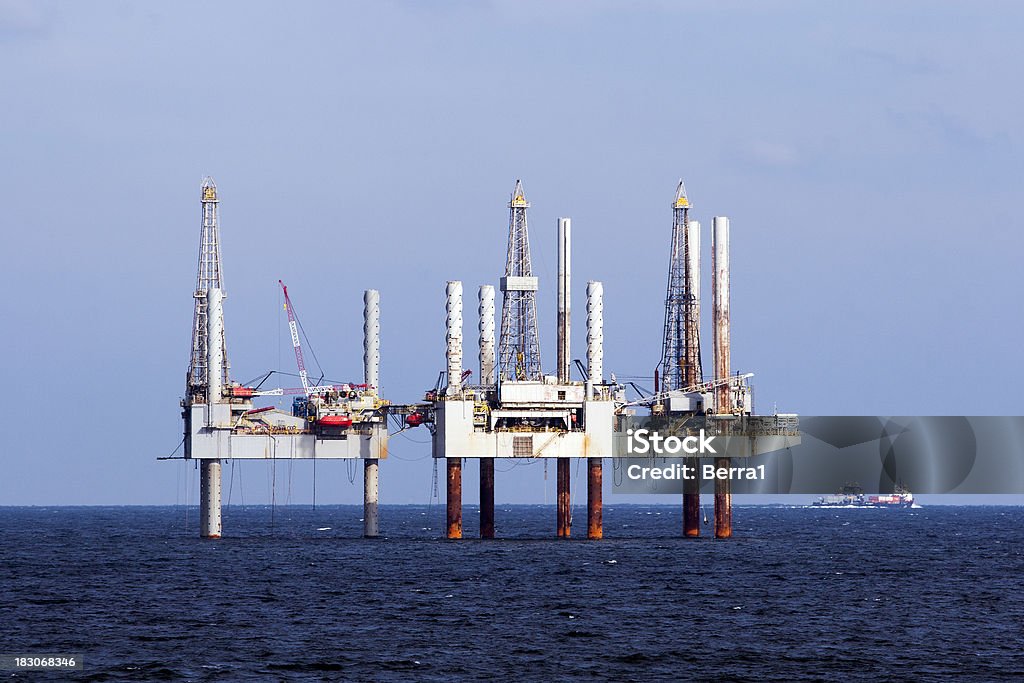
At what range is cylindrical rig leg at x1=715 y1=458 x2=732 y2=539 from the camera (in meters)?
128

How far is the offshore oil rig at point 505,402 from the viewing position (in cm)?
12138

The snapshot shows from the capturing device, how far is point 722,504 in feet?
436

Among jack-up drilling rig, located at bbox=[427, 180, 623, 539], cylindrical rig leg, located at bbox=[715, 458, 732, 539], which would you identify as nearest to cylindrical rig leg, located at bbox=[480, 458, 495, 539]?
jack-up drilling rig, located at bbox=[427, 180, 623, 539]

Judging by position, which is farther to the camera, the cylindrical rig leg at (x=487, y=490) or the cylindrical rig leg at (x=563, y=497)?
the cylindrical rig leg at (x=487, y=490)

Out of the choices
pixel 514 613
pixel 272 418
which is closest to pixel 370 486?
pixel 272 418

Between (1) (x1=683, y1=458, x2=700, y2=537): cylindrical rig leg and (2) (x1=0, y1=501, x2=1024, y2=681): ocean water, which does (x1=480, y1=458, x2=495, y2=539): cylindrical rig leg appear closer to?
(2) (x1=0, y1=501, x2=1024, y2=681): ocean water

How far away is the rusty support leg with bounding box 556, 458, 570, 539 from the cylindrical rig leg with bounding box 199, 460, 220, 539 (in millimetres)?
27251

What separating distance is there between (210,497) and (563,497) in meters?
28.8

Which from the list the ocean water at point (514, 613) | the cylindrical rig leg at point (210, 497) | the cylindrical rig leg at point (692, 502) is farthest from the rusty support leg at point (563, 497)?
the cylindrical rig leg at point (210, 497)

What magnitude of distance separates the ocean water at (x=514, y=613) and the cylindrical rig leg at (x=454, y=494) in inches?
57.0

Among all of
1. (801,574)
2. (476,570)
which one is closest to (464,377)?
(476,570)

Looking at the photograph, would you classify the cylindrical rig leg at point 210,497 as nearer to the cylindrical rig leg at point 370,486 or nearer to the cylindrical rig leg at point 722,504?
the cylindrical rig leg at point 370,486

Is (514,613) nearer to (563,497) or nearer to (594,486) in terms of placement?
(594,486)

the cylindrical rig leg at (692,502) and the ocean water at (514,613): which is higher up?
the cylindrical rig leg at (692,502)
